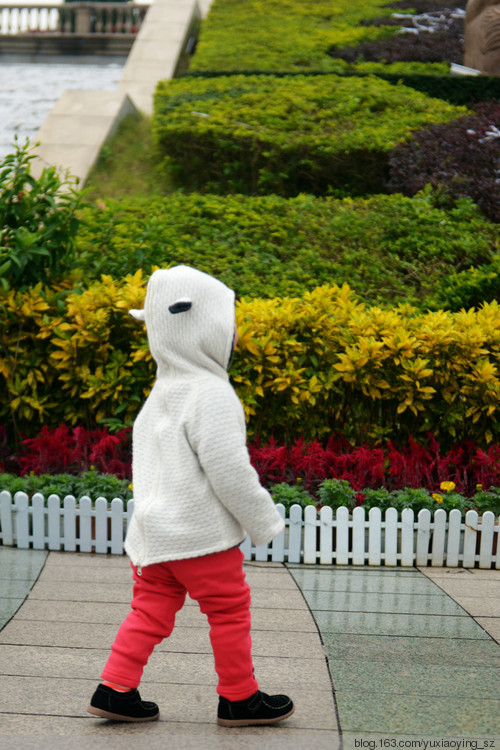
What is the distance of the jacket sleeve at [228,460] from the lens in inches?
102

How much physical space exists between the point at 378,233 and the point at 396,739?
583cm

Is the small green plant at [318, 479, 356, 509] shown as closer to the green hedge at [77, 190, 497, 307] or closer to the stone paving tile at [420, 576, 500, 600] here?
the stone paving tile at [420, 576, 500, 600]

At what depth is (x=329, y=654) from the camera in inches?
130

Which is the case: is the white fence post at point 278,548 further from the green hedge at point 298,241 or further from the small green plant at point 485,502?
the green hedge at point 298,241

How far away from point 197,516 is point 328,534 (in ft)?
6.96

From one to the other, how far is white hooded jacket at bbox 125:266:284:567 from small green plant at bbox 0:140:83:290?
3043 millimetres

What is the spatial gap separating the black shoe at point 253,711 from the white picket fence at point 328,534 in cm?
191

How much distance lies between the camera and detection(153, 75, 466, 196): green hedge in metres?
9.02

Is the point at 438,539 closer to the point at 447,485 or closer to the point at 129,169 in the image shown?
the point at 447,485

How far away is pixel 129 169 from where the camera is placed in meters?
10.3

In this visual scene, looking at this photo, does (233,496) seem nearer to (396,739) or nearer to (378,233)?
(396,739)

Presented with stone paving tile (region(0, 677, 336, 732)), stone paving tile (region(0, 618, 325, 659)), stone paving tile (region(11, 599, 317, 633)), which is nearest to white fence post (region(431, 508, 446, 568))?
stone paving tile (region(11, 599, 317, 633))

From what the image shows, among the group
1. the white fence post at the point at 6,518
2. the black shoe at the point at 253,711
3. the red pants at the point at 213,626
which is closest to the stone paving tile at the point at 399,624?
the black shoe at the point at 253,711

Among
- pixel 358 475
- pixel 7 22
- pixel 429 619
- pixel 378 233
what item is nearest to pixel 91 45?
pixel 7 22
